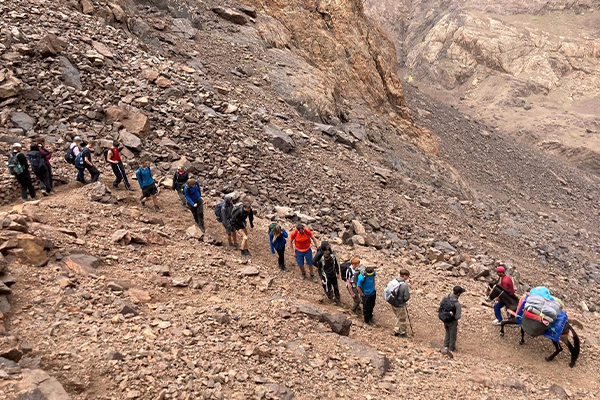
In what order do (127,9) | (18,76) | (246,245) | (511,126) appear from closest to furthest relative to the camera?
Answer: (246,245) < (18,76) < (127,9) < (511,126)

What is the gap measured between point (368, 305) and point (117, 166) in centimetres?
647

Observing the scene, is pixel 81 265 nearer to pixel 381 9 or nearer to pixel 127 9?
pixel 127 9

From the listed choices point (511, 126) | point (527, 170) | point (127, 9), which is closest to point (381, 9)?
point (511, 126)

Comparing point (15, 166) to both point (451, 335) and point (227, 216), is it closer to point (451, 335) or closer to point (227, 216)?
point (227, 216)

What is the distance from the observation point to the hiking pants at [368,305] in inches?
301

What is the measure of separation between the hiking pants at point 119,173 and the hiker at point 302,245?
4351 mm

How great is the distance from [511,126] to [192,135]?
41.7 metres

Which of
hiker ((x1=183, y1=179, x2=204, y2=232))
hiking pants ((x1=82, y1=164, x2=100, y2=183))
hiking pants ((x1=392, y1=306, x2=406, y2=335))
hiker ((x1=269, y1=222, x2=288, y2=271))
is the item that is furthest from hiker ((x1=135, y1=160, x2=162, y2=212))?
hiking pants ((x1=392, y1=306, x2=406, y2=335))

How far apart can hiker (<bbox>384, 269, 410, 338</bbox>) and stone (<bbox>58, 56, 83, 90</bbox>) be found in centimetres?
1067

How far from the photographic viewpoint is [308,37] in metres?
23.7

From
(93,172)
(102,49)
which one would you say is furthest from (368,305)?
(102,49)

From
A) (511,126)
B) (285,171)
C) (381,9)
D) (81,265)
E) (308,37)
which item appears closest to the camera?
(81,265)

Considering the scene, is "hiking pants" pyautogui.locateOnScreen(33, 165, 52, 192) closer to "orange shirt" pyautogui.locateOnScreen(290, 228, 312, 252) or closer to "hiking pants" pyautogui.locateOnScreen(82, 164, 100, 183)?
"hiking pants" pyautogui.locateOnScreen(82, 164, 100, 183)

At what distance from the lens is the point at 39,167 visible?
9109 millimetres
